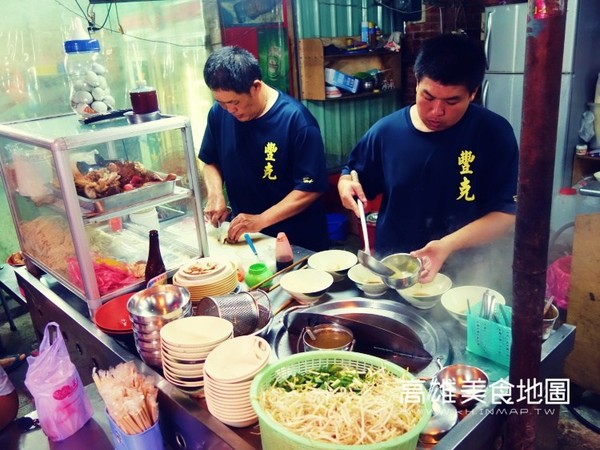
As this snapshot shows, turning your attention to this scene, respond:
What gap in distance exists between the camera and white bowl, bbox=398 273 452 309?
2057mm

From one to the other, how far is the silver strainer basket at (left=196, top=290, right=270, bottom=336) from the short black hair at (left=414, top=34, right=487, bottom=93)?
1.30 metres

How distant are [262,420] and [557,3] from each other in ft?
3.55

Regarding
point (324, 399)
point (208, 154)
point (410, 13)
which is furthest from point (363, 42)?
point (324, 399)

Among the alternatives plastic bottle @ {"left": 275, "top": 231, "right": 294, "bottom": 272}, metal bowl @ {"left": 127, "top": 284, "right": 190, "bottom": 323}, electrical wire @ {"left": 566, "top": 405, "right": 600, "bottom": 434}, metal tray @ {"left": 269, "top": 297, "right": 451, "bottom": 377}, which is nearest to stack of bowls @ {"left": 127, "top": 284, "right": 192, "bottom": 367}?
metal bowl @ {"left": 127, "top": 284, "right": 190, "bottom": 323}

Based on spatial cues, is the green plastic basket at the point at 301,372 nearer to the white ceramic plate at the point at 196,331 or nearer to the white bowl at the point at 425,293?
the white ceramic plate at the point at 196,331

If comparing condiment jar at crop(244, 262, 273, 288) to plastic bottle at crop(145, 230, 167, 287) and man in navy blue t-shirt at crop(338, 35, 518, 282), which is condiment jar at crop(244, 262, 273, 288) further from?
man in navy blue t-shirt at crop(338, 35, 518, 282)

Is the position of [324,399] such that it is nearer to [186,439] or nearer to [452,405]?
[452,405]

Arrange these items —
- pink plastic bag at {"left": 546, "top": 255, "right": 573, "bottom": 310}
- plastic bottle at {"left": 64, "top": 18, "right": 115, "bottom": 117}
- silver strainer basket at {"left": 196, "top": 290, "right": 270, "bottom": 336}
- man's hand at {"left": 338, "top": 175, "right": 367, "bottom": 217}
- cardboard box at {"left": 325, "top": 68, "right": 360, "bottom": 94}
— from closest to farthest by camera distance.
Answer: silver strainer basket at {"left": 196, "top": 290, "right": 270, "bottom": 336} < plastic bottle at {"left": 64, "top": 18, "right": 115, "bottom": 117} < man's hand at {"left": 338, "top": 175, "right": 367, "bottom": 217} < pink plastic bag at {"left": 546, "top": 255, "right": 573, "bottom": 310} < cardboard box at {"left": 325, "top": 68, "right": 360, "bottom": 94}

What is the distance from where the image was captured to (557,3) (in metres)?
0.89

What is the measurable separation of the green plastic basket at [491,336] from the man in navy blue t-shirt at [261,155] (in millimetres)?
1526

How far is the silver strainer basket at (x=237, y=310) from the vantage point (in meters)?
1.89

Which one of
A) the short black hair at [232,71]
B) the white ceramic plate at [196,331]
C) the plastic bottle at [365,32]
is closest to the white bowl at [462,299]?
the white ceramic plate at [196,331]

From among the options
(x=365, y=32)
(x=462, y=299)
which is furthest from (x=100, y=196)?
(x=365, y=32)

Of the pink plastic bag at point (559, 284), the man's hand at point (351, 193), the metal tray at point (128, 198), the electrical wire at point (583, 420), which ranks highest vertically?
the metal tray at point (128, 198)
